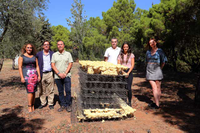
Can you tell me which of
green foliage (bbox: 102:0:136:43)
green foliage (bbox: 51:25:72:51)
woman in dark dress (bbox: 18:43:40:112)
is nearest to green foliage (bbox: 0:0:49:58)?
woman in dark dress (bbox: 18:43:40:112)

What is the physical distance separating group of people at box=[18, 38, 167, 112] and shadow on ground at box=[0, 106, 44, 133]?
497mm

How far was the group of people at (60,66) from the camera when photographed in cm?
446

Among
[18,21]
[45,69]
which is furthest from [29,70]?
[18,21]

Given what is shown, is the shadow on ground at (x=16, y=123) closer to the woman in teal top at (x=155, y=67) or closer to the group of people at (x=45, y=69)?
the group of people at (x=45, y=69)

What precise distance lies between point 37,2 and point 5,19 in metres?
1.73

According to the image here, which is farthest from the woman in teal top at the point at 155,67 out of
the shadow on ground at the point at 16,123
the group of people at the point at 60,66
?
the shadow on ground at the point at 16,123

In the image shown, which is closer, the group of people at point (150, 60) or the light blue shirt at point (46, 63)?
the group of people at point (150, 60)

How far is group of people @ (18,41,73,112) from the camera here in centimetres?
444

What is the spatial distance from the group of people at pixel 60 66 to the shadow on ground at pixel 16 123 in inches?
19.5

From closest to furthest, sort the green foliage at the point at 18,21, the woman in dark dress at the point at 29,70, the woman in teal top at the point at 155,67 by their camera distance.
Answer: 1. the woman in dark dress at the point at 29,70
2. the woman in teal top at the point at 155,67
3. the green foliage at the point at 18,21

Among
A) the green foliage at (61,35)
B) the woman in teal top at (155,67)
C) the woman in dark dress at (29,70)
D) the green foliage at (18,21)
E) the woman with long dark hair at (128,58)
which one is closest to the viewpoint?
the woman in dark dress at (29,70)

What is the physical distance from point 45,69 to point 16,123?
1.62 m

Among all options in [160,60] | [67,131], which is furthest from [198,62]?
[67,131]

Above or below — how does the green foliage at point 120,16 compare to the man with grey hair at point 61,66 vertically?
above
